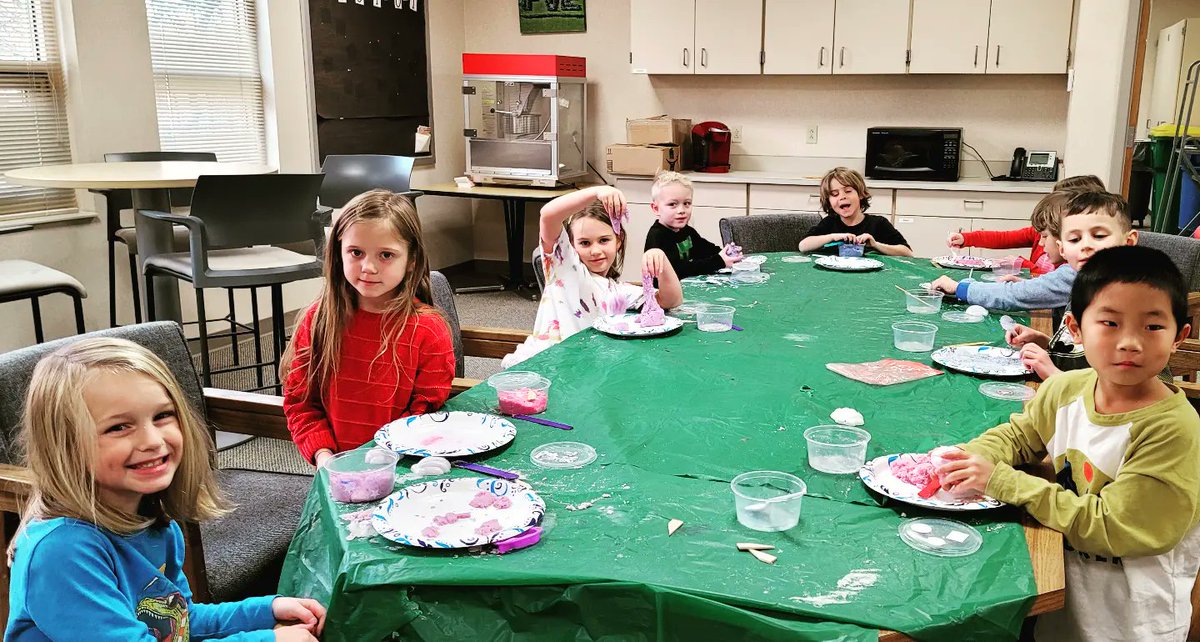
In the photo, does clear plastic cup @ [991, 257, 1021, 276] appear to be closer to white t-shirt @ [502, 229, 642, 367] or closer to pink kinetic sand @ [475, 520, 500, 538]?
white t-shirt @ [502, 229, 642, 367]

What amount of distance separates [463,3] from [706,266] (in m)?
4.51

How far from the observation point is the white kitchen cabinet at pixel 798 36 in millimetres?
5547

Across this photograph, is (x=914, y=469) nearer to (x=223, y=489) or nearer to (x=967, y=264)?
(x=223, y=489)

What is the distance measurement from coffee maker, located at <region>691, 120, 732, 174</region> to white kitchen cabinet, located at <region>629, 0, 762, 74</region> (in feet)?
1.23

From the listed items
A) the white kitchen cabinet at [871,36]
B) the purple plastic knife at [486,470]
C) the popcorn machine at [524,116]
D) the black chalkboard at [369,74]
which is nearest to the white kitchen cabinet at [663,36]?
the popcorn machine at [524,116]

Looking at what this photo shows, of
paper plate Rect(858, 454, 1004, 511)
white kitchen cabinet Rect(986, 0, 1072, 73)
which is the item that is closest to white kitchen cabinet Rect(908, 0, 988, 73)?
white kitchen cabinet Rect(986, 0, 1072, 73)

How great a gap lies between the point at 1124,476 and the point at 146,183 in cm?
318

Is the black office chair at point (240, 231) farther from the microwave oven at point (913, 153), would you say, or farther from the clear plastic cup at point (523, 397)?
the microwave oven at point (913, 153)

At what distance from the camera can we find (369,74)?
5.96m

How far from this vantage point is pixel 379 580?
1.15m

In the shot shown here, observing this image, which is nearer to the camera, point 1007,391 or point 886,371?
point 1007,391

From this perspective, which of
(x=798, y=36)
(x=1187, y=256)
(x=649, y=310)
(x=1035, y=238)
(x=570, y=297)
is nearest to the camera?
(x=649, y=310)

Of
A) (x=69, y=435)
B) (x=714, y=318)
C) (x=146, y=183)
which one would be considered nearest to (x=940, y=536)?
(x=69, y=435)

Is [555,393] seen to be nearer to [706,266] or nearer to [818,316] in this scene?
[818,316]
